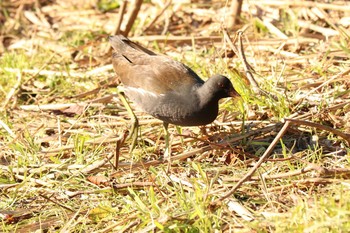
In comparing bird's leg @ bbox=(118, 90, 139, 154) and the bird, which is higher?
the bird

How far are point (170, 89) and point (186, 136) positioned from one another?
1.67 ft

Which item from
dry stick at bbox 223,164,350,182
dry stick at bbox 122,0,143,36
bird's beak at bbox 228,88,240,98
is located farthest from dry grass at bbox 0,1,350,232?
bird's beak at bbox 228,88,240,98

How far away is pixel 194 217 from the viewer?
319 cm

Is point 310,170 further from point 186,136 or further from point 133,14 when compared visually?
point 133,14

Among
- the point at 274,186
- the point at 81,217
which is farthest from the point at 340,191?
the point at 81,217

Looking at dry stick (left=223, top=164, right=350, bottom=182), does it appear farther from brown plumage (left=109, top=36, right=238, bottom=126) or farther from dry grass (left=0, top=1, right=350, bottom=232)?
brown plumage (left=109, top=36, right=238, bottom=126)

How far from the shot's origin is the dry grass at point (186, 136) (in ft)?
10.9

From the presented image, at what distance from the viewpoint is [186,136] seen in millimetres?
3727

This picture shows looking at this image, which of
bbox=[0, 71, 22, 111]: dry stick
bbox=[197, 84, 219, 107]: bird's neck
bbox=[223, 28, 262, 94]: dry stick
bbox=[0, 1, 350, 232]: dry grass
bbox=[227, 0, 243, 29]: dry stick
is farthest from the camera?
bbox=[227, 0, 243, 29]: dry stick

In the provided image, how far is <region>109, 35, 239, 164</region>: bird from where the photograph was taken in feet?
13.1

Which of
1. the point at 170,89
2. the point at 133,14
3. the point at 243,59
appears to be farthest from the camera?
the point at 133,14

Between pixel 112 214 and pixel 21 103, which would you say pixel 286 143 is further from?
pixel 21 103

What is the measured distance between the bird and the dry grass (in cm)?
18

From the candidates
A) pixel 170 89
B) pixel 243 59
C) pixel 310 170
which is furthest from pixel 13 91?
pixel 310 170
